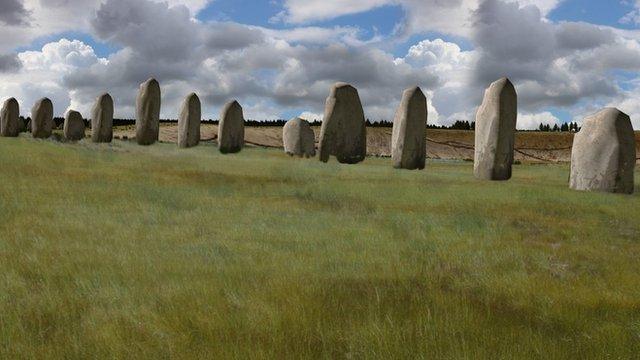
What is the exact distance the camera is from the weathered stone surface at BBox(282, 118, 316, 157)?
111ft

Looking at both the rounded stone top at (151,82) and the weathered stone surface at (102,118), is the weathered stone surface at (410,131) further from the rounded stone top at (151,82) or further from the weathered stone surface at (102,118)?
the weathered stone surface at (102,118)

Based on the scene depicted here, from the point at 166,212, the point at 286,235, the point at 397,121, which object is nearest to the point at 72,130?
the point at 397,121

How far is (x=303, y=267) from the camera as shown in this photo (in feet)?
22.0

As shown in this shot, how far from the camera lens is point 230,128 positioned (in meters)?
33.1

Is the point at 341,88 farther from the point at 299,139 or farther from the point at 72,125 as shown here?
the point at 72,125

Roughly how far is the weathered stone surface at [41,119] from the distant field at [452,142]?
27.7 ft

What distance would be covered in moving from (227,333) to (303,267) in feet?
7.06

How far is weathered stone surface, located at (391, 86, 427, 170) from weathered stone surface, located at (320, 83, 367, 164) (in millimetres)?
3452

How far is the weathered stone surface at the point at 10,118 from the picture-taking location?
37438mm

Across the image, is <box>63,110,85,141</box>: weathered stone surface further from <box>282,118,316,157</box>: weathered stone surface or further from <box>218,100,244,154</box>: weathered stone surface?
<box>282,118,316,157</box>: weathered stone surface

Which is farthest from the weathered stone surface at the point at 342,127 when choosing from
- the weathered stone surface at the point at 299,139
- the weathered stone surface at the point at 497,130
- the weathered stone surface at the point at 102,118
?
the weathered stone surface at the point at 102,118

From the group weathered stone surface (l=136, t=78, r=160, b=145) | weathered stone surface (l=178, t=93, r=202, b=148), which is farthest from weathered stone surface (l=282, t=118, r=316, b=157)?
weathered stone surface (l=136, t=78, r=160, b=145)

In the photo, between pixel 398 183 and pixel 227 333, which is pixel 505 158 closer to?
pixel 398 183

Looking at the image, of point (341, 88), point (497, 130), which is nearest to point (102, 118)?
point (341, 88)
